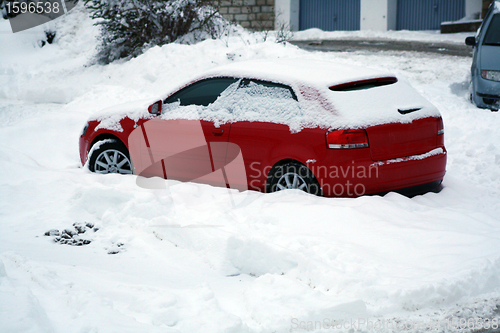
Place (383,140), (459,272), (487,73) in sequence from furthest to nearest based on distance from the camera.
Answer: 1. (487,73)
2. (383,140)
3. (459,272)

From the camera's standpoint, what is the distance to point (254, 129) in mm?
5195

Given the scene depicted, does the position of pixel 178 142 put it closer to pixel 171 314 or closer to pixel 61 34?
pixel 171 314

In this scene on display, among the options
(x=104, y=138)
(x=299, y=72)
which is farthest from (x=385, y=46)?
(x=104, y=138)

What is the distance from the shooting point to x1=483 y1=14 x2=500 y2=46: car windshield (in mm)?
9484

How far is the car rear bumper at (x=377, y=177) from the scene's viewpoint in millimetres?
4750

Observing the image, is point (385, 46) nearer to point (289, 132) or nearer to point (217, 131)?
point (217, 131)

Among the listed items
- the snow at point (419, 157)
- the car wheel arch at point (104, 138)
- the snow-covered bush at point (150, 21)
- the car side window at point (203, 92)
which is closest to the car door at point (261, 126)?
the car side window at point (203, 92)

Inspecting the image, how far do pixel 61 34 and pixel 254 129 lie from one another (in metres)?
18.0

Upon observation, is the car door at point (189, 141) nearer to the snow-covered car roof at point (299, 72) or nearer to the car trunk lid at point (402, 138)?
the snow-covered car roof at point (299, 72)

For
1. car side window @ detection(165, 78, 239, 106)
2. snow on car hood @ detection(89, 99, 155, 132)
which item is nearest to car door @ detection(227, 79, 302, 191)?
car side window @ detection(165, 78, 239, 106)

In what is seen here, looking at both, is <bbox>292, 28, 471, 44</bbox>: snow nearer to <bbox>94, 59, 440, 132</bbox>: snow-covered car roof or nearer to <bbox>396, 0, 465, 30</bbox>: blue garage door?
<bbox>396, 0, 465, 30</bbox>: blue garage door

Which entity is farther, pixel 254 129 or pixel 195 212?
pixel 254 129

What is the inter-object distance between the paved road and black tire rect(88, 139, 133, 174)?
1175 centimetres

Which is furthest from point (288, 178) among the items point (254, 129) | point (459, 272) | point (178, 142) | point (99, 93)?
point (99, 93)
